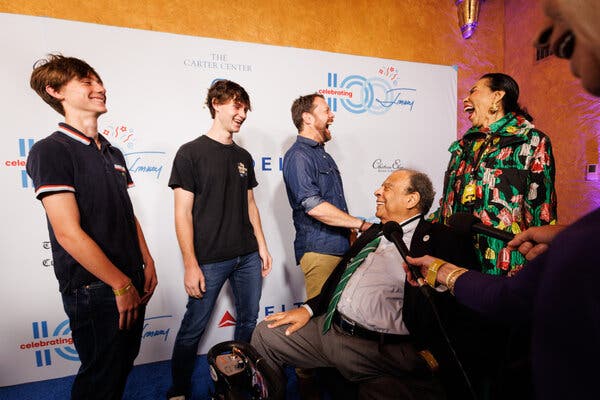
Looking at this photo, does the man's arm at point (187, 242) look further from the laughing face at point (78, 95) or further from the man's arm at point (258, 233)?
the laughing face at point (78, 95)

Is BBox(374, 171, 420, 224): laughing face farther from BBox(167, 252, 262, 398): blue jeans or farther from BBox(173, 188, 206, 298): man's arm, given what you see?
BBox(173, 188, 206, 298): man's arm

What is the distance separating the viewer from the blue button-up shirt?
207cm

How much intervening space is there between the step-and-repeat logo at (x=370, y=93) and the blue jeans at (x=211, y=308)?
1.71 meters

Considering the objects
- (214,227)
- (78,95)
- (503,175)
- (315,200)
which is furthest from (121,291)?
(503,175)

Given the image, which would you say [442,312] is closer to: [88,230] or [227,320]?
[88,230]

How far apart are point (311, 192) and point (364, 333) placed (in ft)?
2.90

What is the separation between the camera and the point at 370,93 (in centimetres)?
318

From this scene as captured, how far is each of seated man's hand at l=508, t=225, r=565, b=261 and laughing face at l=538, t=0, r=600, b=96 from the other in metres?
0.66

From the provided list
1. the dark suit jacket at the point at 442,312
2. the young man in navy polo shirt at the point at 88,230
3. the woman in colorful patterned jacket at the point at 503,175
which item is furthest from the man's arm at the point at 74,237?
the woman in colorful patterned jacket at the point at 503,175

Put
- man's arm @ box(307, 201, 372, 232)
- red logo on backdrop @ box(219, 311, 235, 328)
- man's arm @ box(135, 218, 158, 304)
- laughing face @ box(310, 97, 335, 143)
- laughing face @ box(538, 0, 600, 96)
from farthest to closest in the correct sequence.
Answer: red logo on backdrop @ box(219, 311, 235, 328) < laughing face @ box(310, 97, 335, 143) < man's arm @ box(307, 201, 372, 232) < man's arm @ box(135, 218, 158, 304) < laughing face @ box(538, 0, 600, 96)

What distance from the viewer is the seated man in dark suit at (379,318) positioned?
1359 millimetres

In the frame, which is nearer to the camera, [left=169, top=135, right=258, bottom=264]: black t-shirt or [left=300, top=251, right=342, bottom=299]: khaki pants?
[left=169, top=135, right=258, bottom=264]: black t-shirt

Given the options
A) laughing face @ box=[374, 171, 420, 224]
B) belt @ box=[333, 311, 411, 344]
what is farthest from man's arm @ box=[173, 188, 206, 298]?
laughing face @ box=[374, 171, 420, 224]

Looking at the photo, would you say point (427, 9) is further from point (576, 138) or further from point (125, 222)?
point (125, 222)
